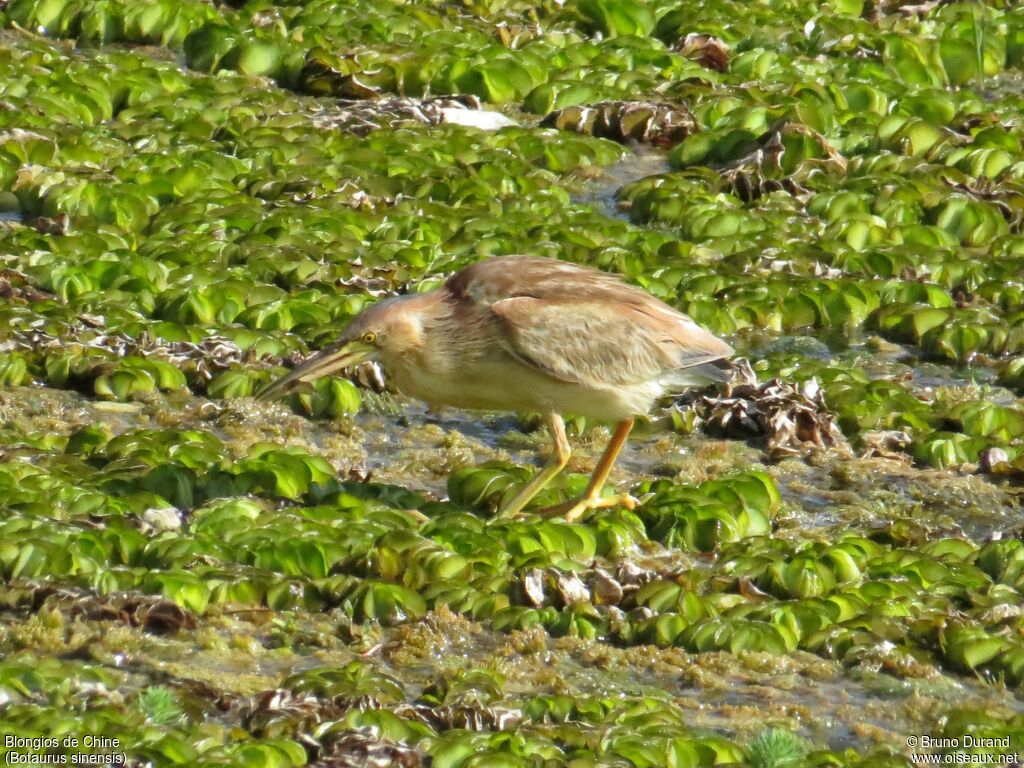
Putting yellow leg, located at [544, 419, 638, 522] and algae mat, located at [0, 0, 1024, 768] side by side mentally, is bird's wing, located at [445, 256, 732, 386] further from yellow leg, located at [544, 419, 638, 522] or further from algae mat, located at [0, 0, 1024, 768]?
algae mat, located at [0, 0, 1024, 768]

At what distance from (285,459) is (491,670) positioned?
206 cm

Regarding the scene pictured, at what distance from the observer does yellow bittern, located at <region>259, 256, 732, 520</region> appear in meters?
8.84

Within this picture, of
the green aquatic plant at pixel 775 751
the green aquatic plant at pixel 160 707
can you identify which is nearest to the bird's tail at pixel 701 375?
the green aquatic plant at pixel 775 751

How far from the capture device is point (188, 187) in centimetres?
1196

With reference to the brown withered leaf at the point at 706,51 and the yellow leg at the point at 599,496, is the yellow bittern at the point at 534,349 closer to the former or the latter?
the yellow leg at the point at 599,496

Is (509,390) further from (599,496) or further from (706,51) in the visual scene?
(706,51)

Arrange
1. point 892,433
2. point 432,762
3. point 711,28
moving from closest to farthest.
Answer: point 432,762 < point 892,433 < point 711,28

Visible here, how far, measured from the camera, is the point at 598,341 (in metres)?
8.95

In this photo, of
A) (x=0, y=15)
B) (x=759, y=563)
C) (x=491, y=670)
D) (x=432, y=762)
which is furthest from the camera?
(x=0, y=15)

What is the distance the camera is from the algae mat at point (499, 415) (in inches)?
279

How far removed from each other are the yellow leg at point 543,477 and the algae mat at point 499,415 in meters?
0.17

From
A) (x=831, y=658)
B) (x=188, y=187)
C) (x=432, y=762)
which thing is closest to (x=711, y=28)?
(x=188, y=187)

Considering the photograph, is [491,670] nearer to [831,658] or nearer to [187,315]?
[831,658]

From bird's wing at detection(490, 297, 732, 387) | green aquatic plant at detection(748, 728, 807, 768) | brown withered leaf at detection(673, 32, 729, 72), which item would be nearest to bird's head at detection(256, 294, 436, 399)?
bird's wing at detection(490, 297, 732, 387)
